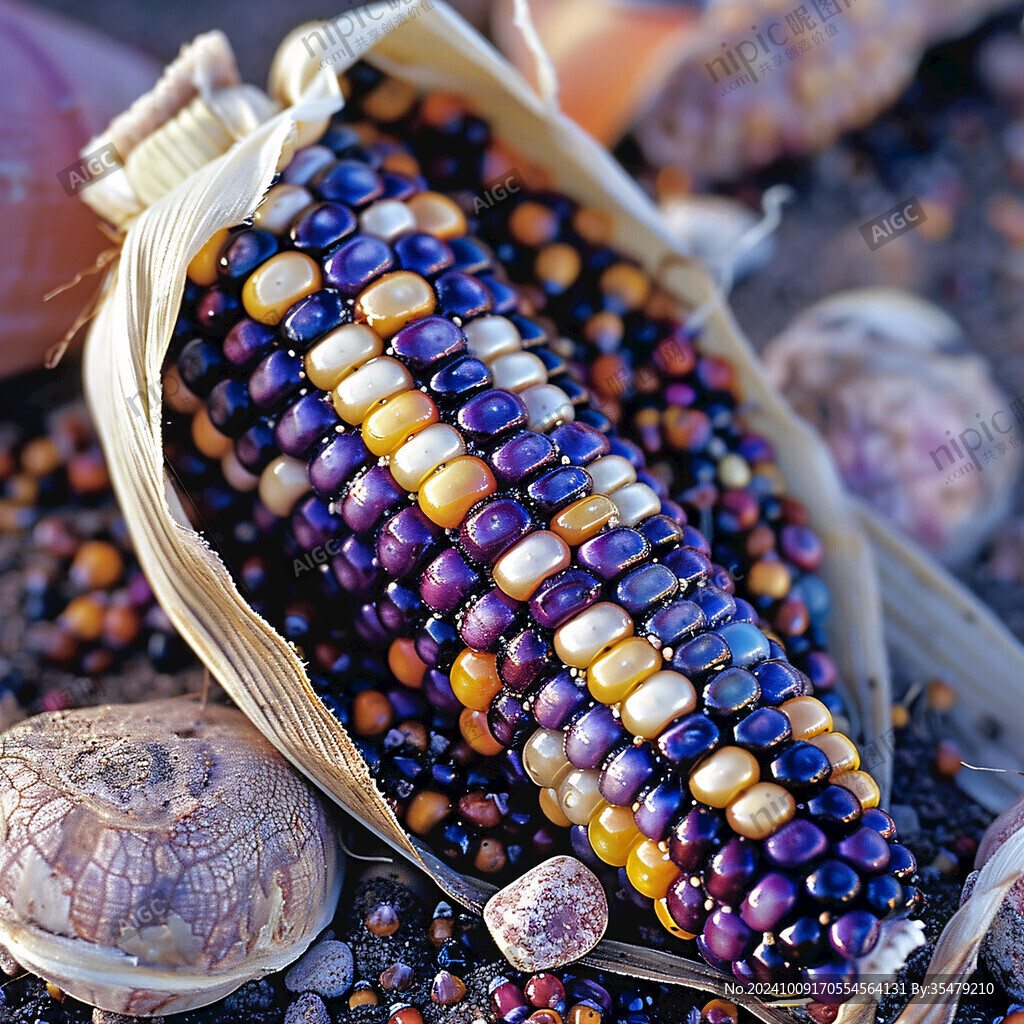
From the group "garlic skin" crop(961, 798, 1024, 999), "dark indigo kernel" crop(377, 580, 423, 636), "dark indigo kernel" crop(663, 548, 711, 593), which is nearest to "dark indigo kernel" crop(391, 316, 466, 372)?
"dark indigo kernel" crop(377, 580, 423, 636)

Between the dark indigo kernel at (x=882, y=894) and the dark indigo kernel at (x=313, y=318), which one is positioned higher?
the dark indigo kernel at (x=313, y=318)

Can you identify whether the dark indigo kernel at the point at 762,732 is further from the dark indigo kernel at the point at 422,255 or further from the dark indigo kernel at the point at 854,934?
the dark indigo kernel at the point at 422,255

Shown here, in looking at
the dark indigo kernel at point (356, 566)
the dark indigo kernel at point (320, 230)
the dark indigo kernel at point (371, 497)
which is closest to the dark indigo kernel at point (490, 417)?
the dark indigo kernel at point (371, 497)

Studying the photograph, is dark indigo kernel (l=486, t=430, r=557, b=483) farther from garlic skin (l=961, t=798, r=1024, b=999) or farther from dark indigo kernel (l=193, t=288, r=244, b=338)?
garlic skin (l=961, t=798, r=1024, b=999)

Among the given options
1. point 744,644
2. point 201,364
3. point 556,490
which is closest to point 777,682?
point 744,644

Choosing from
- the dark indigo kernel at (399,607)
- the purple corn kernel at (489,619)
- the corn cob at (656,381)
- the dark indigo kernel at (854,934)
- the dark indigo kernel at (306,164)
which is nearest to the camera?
the dark indigo kernel at (854,934)

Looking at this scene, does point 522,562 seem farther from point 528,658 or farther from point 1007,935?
point 1007,935

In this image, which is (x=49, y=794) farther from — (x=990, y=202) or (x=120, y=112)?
(x=990, y=202)
